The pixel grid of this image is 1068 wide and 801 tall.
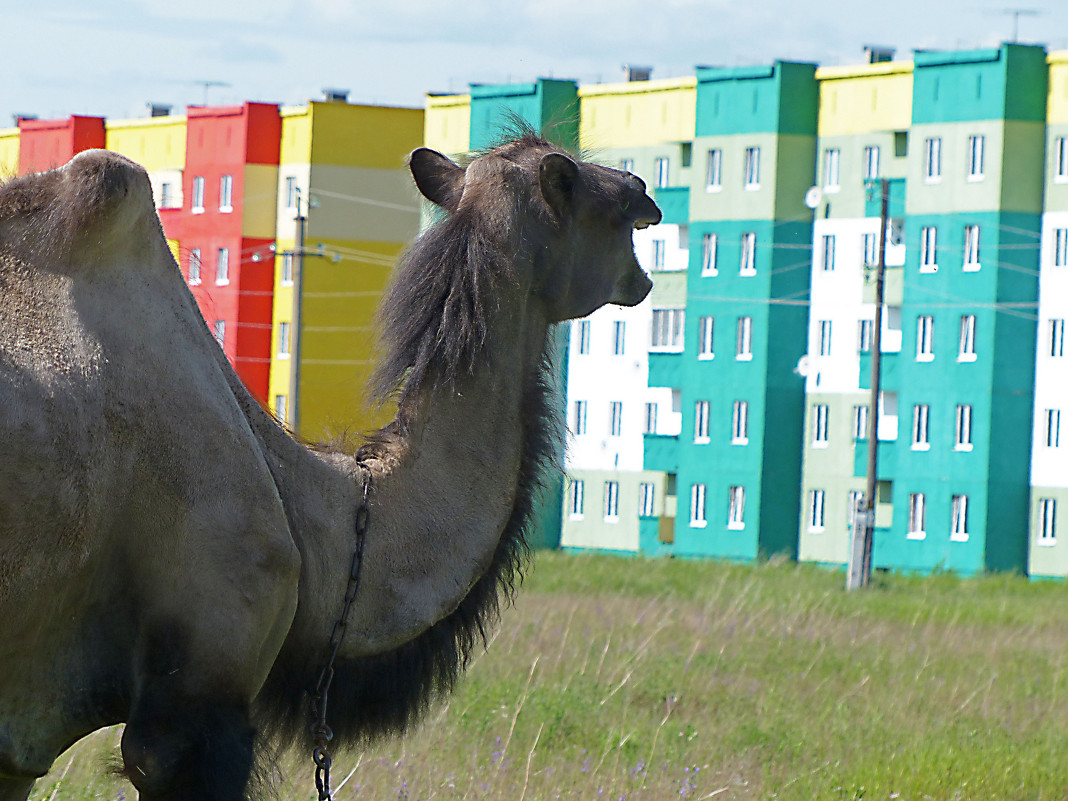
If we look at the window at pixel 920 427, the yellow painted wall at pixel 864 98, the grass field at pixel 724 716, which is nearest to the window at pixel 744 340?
the window at pixel 920 427

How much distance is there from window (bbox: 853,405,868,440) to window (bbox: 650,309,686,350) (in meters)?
5.71

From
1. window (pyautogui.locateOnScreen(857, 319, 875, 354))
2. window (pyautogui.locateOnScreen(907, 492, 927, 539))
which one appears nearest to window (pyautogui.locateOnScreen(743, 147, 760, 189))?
window (pyautogui.locateOnScreen(857, 319, 875, 354))

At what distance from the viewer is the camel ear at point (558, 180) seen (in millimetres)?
4547

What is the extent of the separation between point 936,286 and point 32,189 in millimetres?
38498

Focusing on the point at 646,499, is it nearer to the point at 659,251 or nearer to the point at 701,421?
the point at 701,421

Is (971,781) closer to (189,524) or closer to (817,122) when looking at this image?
(189,524)

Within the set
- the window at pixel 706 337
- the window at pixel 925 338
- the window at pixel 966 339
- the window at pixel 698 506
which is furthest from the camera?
the window at pixel 706 337

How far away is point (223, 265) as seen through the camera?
5103cm

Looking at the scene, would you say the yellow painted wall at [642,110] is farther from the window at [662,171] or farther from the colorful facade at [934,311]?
the colorful facade at [934,311]

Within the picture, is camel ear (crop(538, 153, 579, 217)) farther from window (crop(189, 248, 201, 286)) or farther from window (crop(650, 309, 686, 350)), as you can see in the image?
window (crop(650, 309, 686, 350))

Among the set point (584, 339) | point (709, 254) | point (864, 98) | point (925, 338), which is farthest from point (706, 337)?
point (864, 98)

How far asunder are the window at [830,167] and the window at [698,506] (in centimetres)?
855

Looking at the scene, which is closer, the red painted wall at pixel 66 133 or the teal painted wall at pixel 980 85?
the teal painted wall at pixel 980 85

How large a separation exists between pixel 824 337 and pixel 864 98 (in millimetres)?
6100
